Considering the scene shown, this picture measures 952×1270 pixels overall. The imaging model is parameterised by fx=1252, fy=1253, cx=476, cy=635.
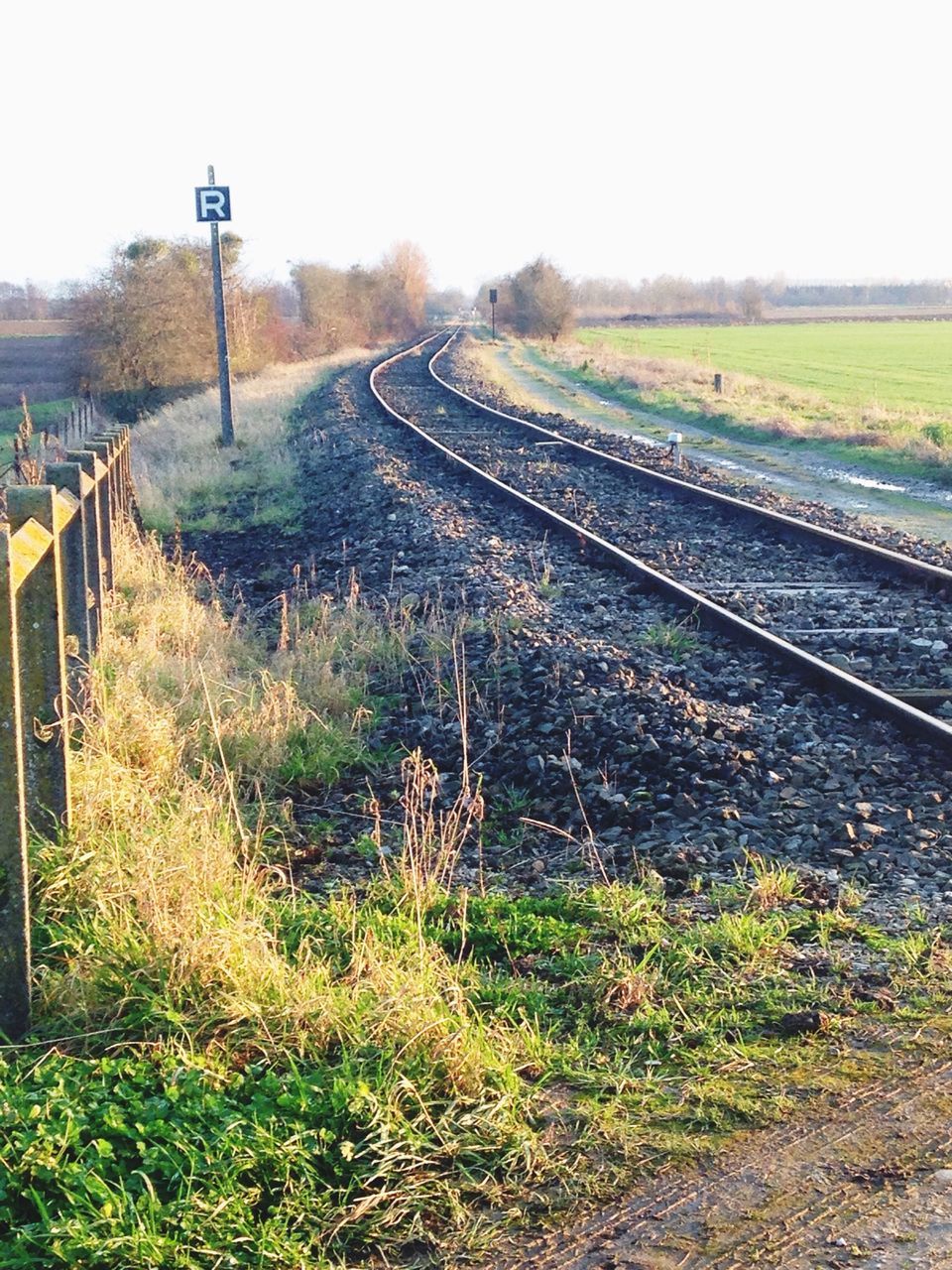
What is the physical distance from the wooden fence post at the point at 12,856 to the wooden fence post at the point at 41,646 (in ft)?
0.96

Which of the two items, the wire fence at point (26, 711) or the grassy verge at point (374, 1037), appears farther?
the wire fence at point (26, 711)

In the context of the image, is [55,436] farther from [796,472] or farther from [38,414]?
[38,414]

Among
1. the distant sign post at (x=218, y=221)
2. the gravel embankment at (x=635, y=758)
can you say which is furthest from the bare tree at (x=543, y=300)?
the gravel embankment at (x=635, y=758)

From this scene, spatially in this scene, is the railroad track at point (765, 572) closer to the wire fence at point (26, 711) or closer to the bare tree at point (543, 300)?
the wire fence at point (26, 711)

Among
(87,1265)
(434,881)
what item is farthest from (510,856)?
(87,1265)

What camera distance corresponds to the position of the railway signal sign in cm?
2120

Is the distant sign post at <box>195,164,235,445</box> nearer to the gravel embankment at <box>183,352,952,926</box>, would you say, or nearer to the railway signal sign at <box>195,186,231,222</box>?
the railway signal sign at <box>195,186,231,222</box>

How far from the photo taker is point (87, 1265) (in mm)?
2689

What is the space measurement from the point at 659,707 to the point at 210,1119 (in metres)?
3.89

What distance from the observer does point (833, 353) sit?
204 ft

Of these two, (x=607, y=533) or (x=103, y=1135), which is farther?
(x=607, y=533)

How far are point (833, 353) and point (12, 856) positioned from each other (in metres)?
63.5

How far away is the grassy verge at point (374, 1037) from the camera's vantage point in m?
2.92

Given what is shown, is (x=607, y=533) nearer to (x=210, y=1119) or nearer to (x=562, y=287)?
(x=210, y=1119)
